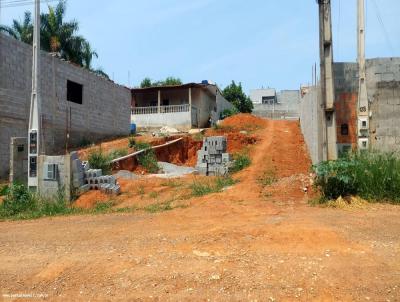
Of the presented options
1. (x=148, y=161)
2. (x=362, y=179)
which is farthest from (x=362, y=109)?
(x=148, y=161)

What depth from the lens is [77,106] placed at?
17109 mm

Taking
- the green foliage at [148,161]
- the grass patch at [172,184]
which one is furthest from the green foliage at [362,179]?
the green foliage at [148,161]

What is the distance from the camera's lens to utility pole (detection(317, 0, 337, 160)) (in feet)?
29.7

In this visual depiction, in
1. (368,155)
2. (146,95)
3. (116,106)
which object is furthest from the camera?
(146,95)

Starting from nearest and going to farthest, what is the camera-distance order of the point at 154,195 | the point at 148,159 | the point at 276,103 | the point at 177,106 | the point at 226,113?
the point at 154,195 → the point at 148,159 → the point at 177,106 → the point at 226,113 → the point at 276,103

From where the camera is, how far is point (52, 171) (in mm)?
9656

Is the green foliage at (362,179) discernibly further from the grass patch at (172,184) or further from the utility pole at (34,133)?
the utility pole at (34,133)

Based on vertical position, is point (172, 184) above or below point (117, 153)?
below

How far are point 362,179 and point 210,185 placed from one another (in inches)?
161

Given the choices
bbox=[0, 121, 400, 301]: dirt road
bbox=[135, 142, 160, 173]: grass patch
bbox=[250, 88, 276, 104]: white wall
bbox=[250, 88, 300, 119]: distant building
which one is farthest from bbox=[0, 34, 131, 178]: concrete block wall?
bbox=[250, 88, 276, 104]: white wall

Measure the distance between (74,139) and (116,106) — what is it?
4214mm

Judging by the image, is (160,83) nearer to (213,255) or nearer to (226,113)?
(226,113)

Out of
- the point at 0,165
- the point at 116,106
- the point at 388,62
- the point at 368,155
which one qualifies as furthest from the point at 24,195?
the point at 116,106

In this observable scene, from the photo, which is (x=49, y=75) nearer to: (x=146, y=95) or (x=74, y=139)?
(x=74, y=139)
